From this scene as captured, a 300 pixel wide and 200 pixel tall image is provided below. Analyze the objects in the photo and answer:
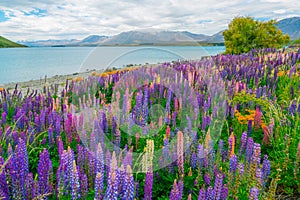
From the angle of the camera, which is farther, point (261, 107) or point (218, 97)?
point (218, 97)

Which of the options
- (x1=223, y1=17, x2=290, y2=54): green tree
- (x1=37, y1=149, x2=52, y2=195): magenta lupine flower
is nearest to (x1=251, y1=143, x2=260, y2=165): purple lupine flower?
Result: (x1=37, y1=149, x2=52, y2=195): magenta lupine flower

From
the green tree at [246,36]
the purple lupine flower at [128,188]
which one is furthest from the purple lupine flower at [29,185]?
the green tree at [246,36]

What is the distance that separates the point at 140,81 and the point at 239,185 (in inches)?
148

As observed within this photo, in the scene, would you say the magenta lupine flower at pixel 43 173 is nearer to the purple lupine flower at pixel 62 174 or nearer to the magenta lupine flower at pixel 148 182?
the purple lupine flower at pixel 62 174

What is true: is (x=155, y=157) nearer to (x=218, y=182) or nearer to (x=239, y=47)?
(x=218, y=182)

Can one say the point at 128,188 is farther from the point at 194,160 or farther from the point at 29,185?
the point at 194,160

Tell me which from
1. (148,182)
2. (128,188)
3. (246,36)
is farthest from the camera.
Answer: (246,36)

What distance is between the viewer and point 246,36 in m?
25.2

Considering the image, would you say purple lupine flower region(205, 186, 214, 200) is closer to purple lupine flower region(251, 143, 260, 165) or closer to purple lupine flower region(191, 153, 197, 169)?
purple lupine flower region(251, 143, 260, 165)

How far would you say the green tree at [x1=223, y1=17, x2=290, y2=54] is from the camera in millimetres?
24781

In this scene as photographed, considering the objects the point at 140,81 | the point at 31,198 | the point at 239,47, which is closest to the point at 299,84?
the point at 140,81

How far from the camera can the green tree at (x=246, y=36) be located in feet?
81.3

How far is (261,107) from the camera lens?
15.5ft

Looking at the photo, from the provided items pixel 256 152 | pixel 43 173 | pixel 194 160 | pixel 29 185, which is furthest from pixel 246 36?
pixel 29 185
